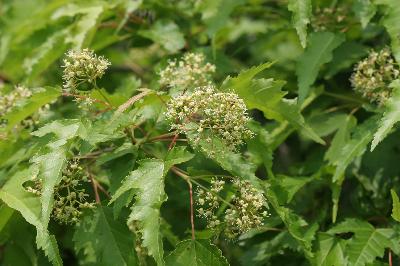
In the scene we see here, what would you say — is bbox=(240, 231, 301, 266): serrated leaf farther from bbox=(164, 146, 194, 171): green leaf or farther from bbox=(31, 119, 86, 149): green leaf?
bbox=(31, 119, 86, 149): green leaf

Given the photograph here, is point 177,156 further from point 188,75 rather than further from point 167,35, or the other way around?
point 167,35

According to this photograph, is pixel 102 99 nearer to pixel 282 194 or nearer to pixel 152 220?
pixel 152 220

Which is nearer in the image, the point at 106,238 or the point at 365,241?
the point at 106,238

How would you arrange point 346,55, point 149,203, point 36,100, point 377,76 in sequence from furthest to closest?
1. point 346,55
2. point 377,76
3. point 36,100
4. point 149,203

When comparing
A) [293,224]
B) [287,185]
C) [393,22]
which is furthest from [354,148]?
[393,22]

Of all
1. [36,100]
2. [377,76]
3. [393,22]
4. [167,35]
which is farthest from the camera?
[167,35]

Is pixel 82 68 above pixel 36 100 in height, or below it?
above

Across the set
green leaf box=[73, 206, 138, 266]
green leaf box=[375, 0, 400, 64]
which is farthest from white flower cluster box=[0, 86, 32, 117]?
green leaf box=[375, 0, 400, 64]

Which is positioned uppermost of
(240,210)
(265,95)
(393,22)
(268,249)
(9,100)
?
(393,22)

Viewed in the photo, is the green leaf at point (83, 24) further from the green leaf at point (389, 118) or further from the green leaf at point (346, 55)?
the green leaf at point (389, 118)
